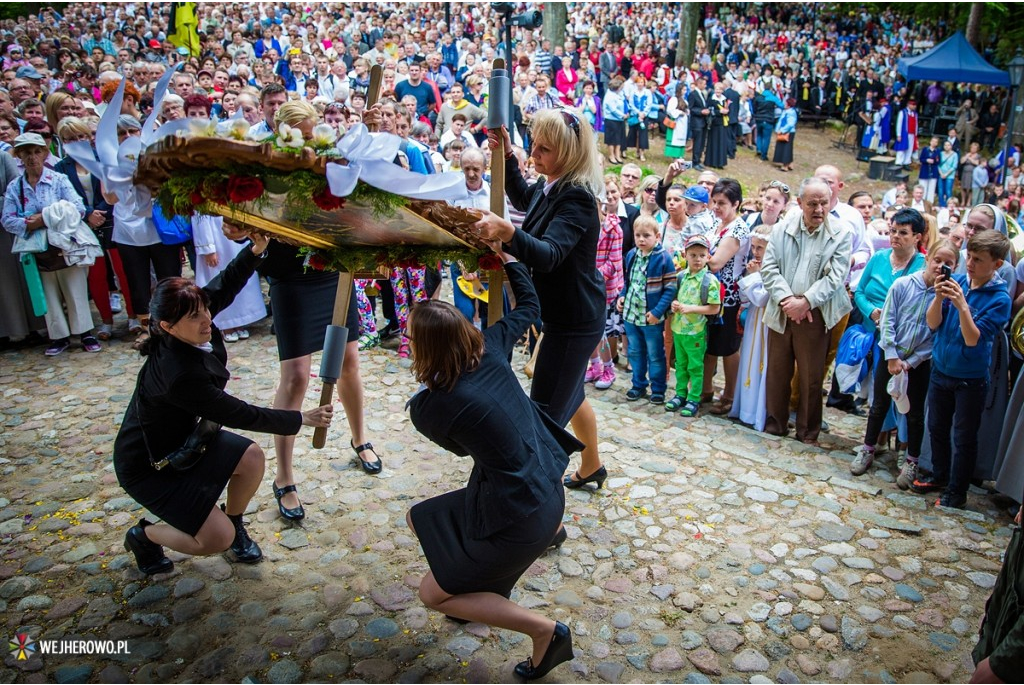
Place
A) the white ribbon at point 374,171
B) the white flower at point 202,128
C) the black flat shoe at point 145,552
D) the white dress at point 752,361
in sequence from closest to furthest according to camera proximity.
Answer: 1. the white flower at point 202,128
2. the white ribbon at point 374,171
3. the black flat shoe at point 145,552
4. the white dress at point 752,361

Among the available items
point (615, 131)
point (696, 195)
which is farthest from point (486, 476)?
point (615, 131)

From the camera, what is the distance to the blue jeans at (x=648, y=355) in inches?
289

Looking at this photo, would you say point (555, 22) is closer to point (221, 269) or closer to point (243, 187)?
point (221, 269)

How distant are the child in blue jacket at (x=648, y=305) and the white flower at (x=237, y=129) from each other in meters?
5.00

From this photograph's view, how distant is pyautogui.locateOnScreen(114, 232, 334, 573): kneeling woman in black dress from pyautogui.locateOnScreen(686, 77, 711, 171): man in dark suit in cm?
1767

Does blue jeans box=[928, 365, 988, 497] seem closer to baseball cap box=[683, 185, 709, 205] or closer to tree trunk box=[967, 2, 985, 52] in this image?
baseball cap box=[683, 185, 709, 205]

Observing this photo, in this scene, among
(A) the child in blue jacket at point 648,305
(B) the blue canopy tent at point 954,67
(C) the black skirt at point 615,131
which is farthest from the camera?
(B) the blue canopy tent at point 954,67

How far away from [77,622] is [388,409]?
305 cm

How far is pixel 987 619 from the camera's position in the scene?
3186 mm

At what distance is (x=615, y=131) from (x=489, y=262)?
16658mm

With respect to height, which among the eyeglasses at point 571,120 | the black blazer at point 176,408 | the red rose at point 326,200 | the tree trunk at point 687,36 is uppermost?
the tree trunk at point 687,36

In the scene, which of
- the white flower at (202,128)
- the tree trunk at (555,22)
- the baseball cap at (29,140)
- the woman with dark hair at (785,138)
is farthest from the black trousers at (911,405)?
the tree trunk at (555,22)

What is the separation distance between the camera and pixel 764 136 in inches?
869

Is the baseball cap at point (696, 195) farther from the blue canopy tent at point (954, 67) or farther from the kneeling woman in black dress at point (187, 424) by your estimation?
the blue canopy tent at point (954, 67)
